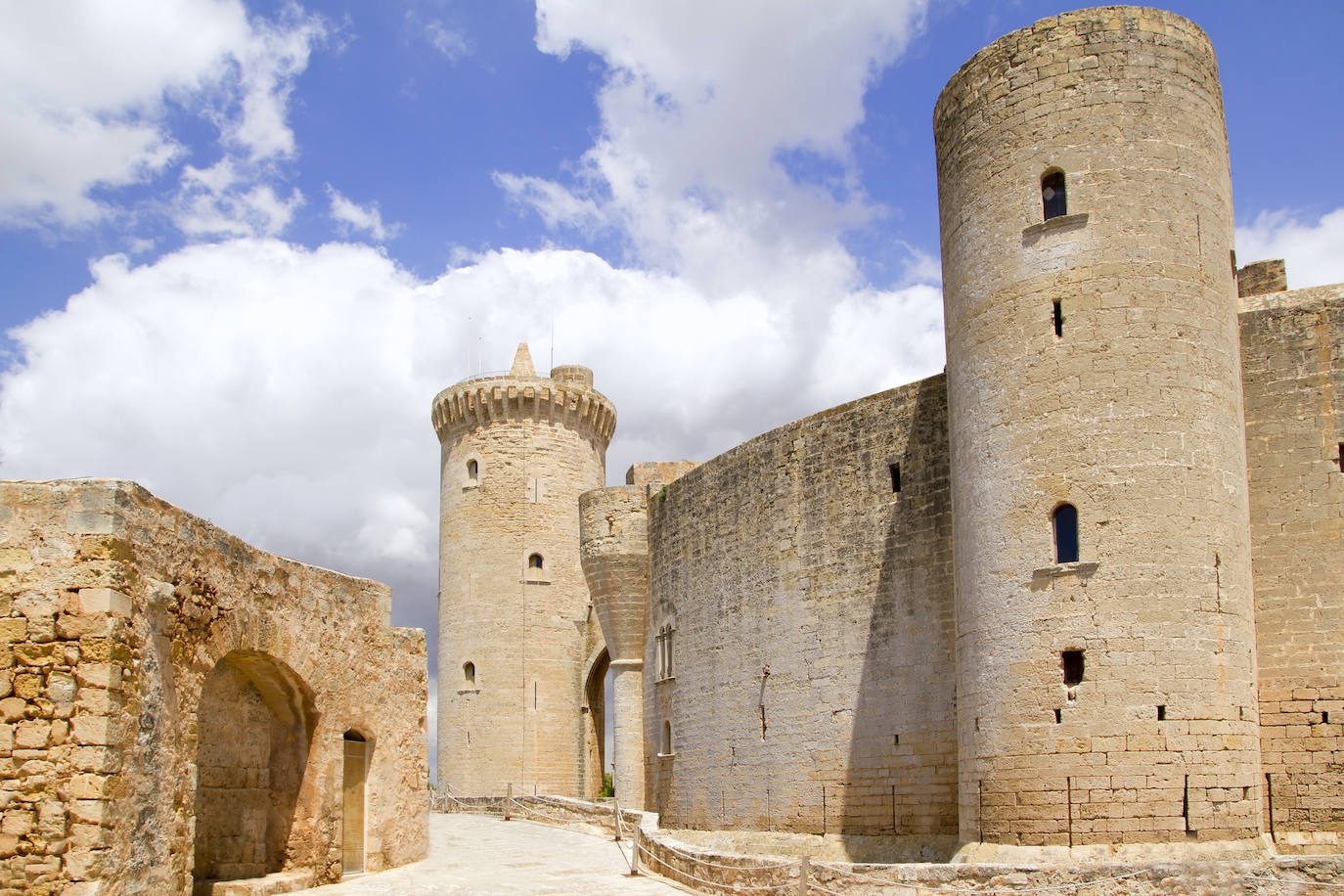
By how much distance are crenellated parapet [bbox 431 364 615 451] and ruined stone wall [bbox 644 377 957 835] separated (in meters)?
12.1

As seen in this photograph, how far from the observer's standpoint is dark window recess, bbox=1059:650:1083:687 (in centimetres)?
1273

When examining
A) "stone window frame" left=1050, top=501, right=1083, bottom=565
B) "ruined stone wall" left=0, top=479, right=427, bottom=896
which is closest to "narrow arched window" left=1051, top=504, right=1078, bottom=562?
"stone window frame" left=1050, top=501, right=1083, bottom=565

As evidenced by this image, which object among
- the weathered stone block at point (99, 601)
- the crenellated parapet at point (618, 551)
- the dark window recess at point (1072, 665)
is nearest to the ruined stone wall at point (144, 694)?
the weathered stone block at point (99, 601)

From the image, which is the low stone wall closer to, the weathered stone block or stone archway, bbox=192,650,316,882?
stone archway, bbox=192,650,316,882

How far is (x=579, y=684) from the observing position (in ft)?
111

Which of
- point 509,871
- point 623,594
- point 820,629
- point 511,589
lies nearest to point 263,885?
point 509,871

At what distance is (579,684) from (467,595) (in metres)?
3.71

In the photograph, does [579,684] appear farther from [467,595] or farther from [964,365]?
[964,365]

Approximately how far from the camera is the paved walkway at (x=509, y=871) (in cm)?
1323

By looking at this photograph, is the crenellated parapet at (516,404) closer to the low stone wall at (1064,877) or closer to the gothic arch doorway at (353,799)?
the gothic arch doorway at (353,799)

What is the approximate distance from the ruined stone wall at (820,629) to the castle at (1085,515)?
54 millimetres

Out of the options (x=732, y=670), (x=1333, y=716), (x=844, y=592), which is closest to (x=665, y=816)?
(x=732, y=670)

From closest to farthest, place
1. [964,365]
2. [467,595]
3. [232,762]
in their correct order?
[232,762], [964,365], [467,595]

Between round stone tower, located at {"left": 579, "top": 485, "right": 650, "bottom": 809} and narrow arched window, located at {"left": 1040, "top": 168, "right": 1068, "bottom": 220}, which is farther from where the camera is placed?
round stone tower, located at {"left": 579, "top": 485, "right": 650, "bottom": 809}
